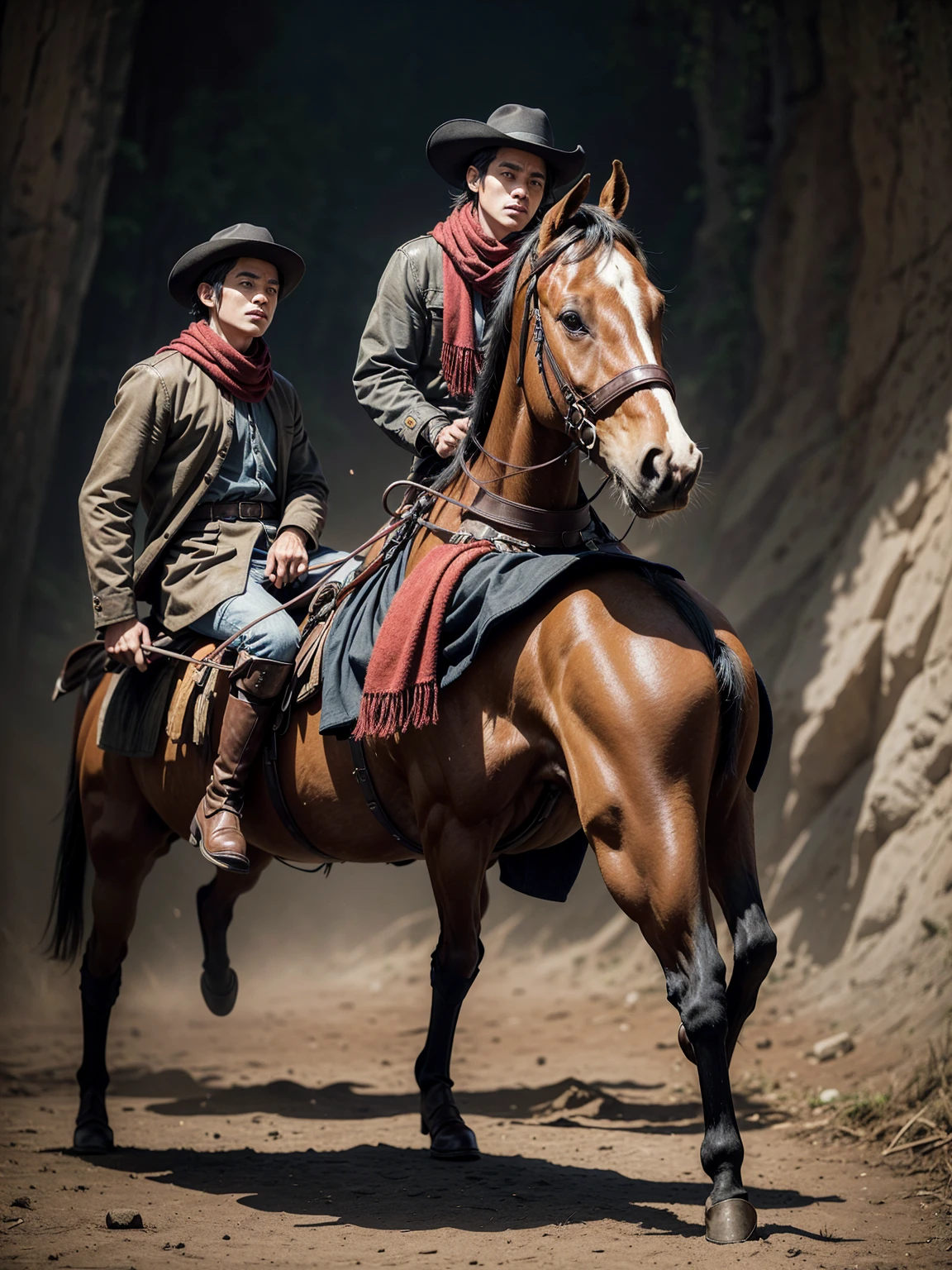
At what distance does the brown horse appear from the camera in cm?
352

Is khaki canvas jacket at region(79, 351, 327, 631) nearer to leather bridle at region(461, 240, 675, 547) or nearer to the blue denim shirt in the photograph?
the blue denim shirt

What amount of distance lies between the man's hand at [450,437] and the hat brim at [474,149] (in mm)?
960

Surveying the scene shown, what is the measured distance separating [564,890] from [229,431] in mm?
2086

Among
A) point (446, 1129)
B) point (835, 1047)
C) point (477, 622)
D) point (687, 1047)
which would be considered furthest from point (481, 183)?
point (835, 1047)

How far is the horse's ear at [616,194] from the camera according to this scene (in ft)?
13.5

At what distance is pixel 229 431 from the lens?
5.03m

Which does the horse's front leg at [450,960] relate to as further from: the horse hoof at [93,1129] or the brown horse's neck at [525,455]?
the horse hoof at [93,1129]

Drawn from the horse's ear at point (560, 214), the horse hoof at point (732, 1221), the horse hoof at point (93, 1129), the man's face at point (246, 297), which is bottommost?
the horse hoof at point (93, 1129)

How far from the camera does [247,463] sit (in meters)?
5.13

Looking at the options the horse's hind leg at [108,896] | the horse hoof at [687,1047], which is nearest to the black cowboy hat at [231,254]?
the horse's hind leg at [108,896]

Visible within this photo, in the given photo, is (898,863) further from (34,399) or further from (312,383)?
(312,383)

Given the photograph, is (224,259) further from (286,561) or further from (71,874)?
(71,874)

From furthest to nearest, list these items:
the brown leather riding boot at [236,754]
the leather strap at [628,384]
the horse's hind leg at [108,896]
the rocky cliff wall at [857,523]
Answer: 1. the rocky cliff wall at [857,523]
2. the horse's hind leg at [108,896]
3. the brown leather riding boot at [236,754]
4. the leather strap at [628,384]

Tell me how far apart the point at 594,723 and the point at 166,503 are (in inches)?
85.4
